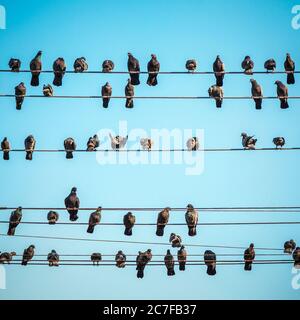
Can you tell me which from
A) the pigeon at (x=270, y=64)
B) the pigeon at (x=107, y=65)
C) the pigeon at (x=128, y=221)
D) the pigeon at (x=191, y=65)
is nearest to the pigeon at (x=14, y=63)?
the pigeon at (x=107, y=65)

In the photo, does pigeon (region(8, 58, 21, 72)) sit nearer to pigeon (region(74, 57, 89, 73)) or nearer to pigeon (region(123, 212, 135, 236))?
pigeon (region(74, 57, 89, 73))

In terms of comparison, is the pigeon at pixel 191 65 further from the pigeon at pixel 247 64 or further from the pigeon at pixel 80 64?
the pigeon at pixel 80 64

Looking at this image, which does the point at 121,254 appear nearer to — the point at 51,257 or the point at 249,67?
the point at 51,257

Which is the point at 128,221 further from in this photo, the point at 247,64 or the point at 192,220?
A: the point at 247,64

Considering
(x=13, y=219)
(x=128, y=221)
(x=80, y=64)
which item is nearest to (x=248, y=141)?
(x=128, y=221)

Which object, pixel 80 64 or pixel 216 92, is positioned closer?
pixel 216 92

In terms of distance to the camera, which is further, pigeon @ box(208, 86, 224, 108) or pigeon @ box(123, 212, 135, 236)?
pigeon @ box(123, 212, 135, 236)

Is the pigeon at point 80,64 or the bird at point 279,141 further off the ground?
the pigeon at point 80,64

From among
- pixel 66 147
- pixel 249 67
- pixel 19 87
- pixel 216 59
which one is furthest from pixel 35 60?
pixel 249 67

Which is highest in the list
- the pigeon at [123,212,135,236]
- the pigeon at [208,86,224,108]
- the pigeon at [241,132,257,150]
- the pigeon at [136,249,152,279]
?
the pigeon at [208,86,224,108]

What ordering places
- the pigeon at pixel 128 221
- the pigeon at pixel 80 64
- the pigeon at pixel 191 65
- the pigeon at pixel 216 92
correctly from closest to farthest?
the pigeon at pixel 216 92, the pigeon at pixel 128 221, the pigeon at pixel 80 64, the pigeon at pixel 191 65

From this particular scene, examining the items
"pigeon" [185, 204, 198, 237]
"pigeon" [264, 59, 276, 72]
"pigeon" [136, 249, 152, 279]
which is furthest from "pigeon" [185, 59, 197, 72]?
"pigeon" [136, 249, 152, 279]

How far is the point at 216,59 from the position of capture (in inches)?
504

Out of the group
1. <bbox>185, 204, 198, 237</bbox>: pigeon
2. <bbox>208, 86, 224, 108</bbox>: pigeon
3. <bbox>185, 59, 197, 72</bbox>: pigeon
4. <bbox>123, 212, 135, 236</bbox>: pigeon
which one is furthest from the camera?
<bbox>185, 59, 197, 72</bbox>: pigeon
